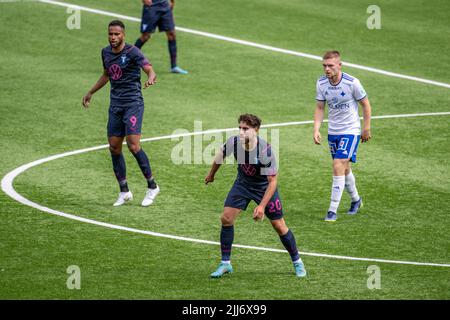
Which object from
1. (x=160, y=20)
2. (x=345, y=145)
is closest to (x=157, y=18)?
(x=160, y=20)

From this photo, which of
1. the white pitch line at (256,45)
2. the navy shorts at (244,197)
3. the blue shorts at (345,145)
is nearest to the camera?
the navy shorts at (244,197)

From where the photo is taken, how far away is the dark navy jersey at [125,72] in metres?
15.5

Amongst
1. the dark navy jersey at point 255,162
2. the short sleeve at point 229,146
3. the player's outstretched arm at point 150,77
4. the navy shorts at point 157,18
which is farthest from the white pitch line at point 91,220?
the navy shorts at point 157,18

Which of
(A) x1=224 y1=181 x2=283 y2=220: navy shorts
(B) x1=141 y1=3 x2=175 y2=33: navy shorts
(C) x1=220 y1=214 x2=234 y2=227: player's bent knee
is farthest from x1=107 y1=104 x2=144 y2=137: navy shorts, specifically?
(B) x1=141 y1=3 x2=175 y2=33: navy shorts

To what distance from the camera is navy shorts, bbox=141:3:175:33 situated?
2394cm

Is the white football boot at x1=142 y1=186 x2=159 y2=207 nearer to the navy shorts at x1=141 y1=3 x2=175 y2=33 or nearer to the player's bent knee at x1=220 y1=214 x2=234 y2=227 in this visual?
the player's bent knee at x1=220 y1=214 x2=234 y2=227

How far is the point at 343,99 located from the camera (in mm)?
15156

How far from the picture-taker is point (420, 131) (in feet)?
65.8

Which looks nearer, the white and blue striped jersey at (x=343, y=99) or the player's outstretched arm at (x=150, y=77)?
the white and blue striped jersey at (x=343, y=99)

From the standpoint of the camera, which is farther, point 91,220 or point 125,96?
point 125,96

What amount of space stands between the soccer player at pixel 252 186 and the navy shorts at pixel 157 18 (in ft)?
38.9

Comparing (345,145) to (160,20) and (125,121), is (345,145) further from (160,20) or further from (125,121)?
(160,20)

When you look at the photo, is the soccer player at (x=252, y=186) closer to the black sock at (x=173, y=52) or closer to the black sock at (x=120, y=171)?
the black sock at (x=120, y=171)

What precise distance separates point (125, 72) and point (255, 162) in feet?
13.4
